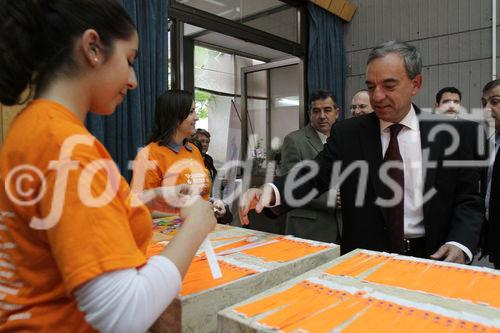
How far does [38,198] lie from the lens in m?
0.51

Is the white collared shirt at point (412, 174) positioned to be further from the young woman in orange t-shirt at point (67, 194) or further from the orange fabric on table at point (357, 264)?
the young woman in orange t-shirt at point (67, 194)

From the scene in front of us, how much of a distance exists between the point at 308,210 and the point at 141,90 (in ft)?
4.91

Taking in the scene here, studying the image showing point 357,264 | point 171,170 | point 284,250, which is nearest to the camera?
point 357,264

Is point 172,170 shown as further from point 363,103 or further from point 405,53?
point 363,103

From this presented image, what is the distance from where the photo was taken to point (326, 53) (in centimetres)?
467

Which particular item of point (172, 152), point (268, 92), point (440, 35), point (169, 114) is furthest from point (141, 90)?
point (268, 92)

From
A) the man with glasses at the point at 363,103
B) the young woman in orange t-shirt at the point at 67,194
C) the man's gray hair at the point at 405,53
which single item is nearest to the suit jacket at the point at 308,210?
the man with glasses at the point at 363,103

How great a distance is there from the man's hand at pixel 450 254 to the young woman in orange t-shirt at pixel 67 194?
897 mm

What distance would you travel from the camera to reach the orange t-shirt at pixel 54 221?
49 centimetres

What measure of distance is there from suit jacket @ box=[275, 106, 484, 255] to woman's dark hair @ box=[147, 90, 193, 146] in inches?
31.7

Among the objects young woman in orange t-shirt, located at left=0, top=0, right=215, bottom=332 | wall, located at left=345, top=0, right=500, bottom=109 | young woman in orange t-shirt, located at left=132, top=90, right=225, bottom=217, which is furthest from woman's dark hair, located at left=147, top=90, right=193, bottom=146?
wall, located at left=345, top=0, right=500, bottom=109

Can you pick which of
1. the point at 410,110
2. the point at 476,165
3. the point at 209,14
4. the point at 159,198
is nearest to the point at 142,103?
the point at 209,14

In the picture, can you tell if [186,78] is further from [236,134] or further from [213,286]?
[213,286]

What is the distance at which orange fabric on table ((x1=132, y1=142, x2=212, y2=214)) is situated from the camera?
186 cm
